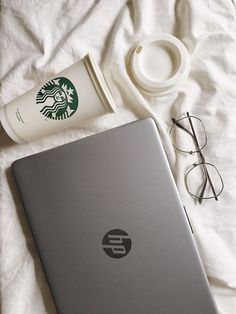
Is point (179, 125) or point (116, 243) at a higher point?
point (179, 125)

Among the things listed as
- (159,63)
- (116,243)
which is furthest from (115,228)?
(159,63)

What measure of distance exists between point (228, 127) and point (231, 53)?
0.54 ft

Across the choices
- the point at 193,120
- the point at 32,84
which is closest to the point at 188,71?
the point at 193,120

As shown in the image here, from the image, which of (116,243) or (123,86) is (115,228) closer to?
(116,243)

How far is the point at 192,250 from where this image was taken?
0.73m

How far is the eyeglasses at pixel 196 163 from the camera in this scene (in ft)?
2.67

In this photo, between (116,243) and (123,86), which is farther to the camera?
(123,86)

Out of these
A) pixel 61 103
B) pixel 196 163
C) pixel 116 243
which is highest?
pixel 61 103

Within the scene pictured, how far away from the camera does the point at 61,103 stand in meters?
0.76

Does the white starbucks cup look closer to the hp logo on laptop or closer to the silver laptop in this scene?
the silver laptop

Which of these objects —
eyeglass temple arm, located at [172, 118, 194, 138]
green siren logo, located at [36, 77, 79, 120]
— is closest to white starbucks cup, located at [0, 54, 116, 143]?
green siren logo, located at [36, 77, 79, 120]

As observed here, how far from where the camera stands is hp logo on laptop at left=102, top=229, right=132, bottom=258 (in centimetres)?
73

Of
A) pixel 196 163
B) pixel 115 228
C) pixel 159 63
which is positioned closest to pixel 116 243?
pixel 115 228

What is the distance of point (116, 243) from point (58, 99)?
0.97 feet
